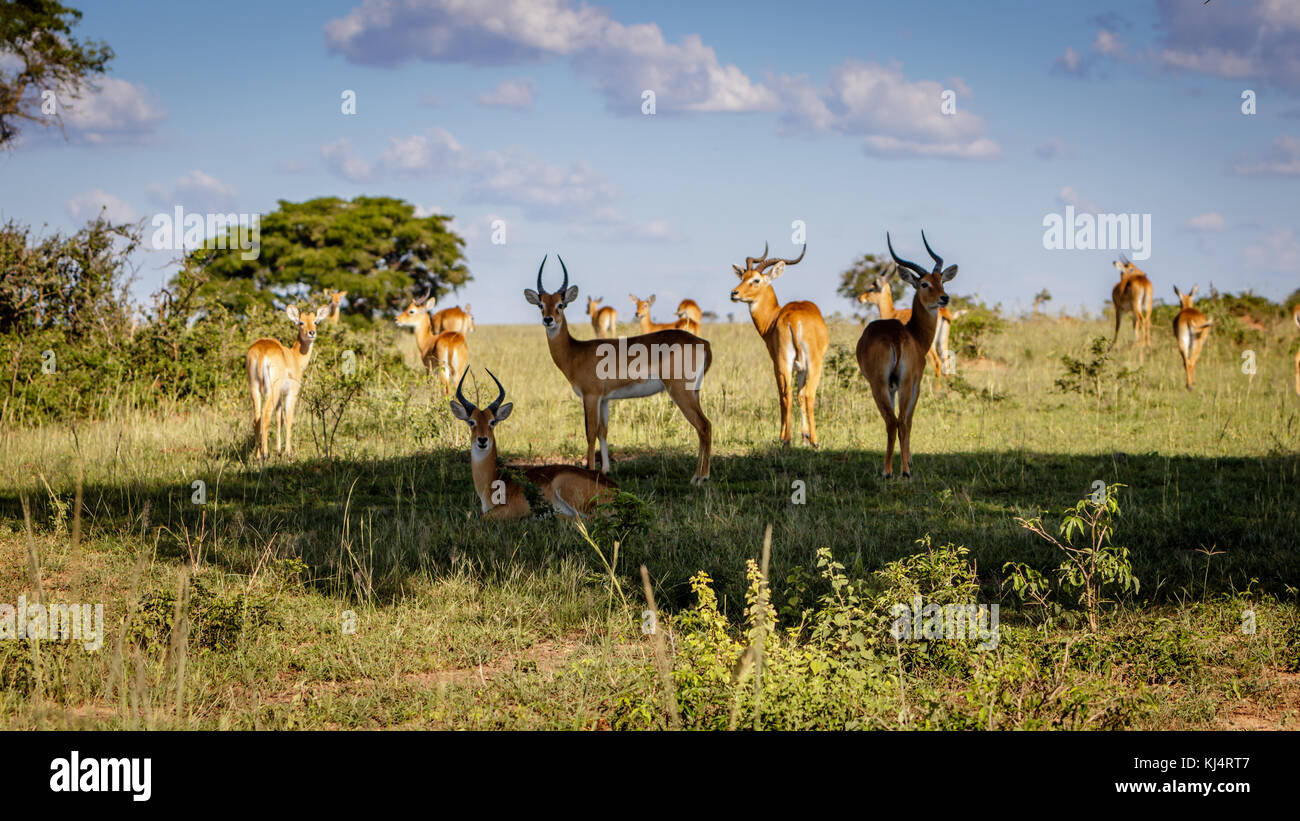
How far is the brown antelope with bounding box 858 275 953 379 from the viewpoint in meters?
15.4

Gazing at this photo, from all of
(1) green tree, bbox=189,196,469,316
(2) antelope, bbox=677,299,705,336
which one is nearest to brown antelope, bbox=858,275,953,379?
(2) antelope, bbox=677,299,705,336

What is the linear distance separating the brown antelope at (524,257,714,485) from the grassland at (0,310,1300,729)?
2.02 ft

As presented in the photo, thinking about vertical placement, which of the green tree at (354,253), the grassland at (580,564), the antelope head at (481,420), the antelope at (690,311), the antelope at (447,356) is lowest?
the grassland at (580,564)

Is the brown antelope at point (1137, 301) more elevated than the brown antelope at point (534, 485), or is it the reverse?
the brown antelope at point (1137, 301)

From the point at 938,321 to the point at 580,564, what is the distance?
8761mm

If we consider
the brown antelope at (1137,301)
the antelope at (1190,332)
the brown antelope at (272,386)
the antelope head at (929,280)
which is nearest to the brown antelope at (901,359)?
the antelope head at (929,280)

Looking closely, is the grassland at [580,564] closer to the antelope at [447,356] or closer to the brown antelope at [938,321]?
the antelope at [447,356]

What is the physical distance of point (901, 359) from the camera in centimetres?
914

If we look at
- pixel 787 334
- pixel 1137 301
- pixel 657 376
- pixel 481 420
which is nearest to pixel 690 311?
pixel 1137 301

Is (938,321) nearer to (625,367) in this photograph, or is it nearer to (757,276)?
(757,276)

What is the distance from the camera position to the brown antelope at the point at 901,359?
8992mm

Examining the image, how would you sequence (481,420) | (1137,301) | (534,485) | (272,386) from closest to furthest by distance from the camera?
1. (534,485)
2. (481,420)
3. (272,386)
4. (1137,301)

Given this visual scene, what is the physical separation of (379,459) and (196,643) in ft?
15.2
